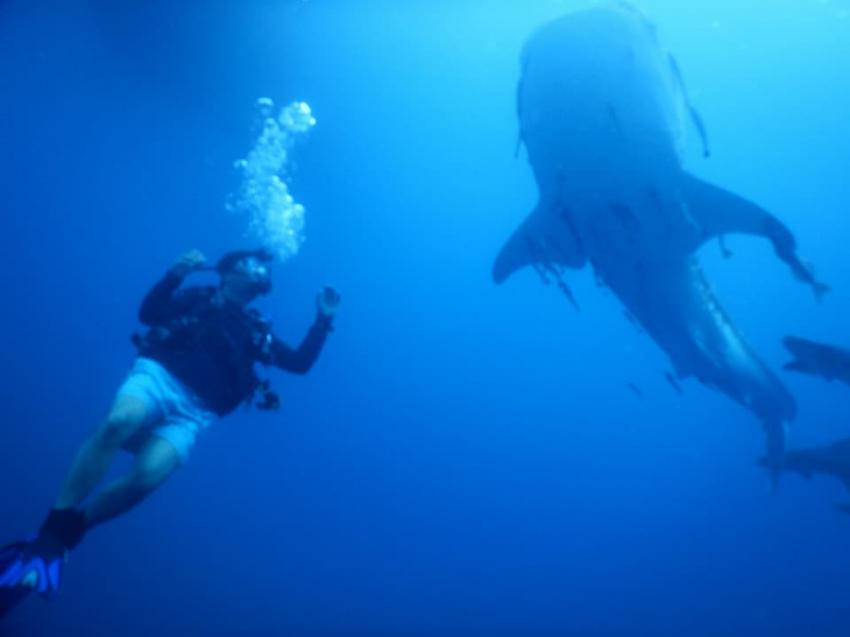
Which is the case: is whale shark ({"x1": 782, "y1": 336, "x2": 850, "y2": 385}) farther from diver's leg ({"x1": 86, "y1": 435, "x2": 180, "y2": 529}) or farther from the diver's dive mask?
diver's leg ({"x1": 86, "y1": 435, "x2": 180, "y2": 529})

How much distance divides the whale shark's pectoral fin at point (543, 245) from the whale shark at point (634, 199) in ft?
0.06

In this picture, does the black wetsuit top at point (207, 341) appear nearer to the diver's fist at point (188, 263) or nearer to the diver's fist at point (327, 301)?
the diver's fist at point (188, 263)

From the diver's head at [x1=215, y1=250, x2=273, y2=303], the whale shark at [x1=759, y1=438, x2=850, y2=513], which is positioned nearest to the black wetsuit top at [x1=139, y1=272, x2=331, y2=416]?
the diver's head at [x1=215, y1=250, x2=273, y2=303]

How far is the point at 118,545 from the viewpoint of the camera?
135ft

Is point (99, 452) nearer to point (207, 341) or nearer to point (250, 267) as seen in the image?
point (207, 341)

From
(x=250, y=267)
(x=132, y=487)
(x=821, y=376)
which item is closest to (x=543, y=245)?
(x=821, y=376)

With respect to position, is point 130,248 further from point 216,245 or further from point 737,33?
point 737,33

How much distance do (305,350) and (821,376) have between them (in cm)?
629

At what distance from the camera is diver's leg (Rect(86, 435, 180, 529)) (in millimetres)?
5086

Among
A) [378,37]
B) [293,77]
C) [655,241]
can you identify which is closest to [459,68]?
[378,37]

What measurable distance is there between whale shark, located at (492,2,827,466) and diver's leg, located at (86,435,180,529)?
16.8 feet

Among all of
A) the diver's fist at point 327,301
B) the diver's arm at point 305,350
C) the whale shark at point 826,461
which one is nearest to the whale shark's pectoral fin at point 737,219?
the whale shark at point 826,461

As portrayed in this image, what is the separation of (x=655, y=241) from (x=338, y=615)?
120 ft

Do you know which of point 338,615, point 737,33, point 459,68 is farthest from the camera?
point 338,615
